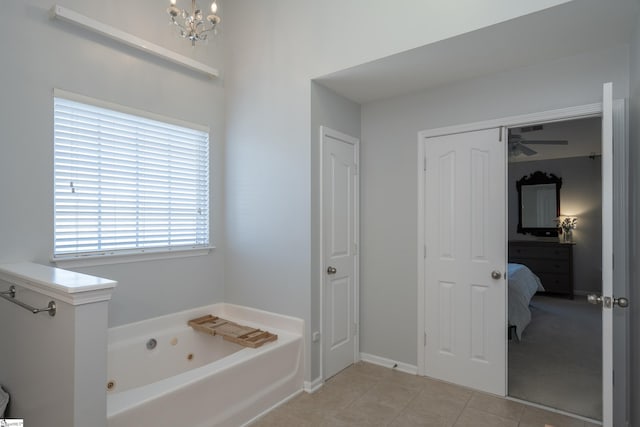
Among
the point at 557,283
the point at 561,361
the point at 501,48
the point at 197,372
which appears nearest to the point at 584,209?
the point at 557,283

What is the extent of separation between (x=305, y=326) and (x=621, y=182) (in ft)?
7.87

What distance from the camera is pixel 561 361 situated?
3416 mm

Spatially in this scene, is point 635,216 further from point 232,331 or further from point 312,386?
point 232,331

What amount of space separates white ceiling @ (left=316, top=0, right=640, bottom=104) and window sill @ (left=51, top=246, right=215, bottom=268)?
183 centimetres

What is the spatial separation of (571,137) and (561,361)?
12.1ft

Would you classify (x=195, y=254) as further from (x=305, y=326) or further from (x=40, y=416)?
(x=40, y=416)

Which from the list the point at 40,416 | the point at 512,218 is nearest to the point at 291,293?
the point at 40,416

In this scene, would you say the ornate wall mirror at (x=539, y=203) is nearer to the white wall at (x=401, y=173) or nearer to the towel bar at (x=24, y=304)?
the white wall at (x=401, y=173)

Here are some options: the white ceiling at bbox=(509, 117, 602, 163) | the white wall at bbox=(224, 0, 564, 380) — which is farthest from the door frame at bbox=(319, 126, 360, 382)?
the white ceiling at bbox=(509, 117, 602, 163)

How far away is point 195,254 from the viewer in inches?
125

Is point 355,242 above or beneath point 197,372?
above

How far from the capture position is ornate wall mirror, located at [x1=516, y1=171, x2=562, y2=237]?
250 inches

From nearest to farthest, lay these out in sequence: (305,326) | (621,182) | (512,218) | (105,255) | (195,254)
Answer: (621,182)
(105,255)
(305,326)
(195,254)
(512,218)

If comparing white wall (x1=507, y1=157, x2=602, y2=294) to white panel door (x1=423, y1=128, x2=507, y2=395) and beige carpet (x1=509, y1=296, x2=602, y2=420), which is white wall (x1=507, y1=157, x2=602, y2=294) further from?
white panel door (x1=423, y1=128, x2=507, y2=395)
